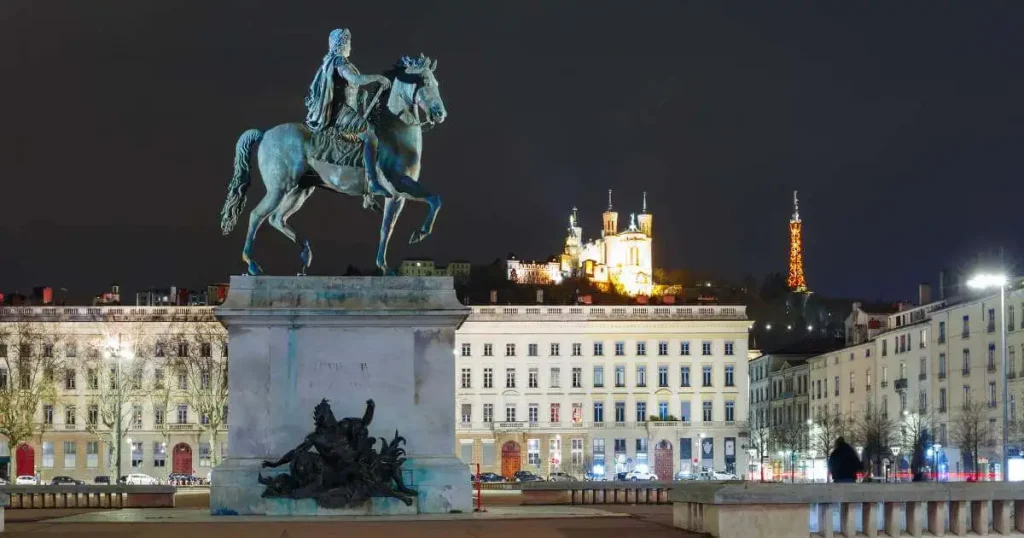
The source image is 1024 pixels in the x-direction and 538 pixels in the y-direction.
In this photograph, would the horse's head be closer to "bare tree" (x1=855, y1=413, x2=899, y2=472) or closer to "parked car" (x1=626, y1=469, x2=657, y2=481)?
"bare tree" (x1=855, y1=413, x2=899, y2=472)

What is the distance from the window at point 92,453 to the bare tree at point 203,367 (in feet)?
24.8

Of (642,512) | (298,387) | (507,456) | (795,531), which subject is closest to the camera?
(795,531)

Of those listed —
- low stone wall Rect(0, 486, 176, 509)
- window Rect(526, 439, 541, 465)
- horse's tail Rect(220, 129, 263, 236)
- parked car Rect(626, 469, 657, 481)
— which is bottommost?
parked car Rect(626, 469, 657, 481)

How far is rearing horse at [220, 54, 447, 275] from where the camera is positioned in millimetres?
31359

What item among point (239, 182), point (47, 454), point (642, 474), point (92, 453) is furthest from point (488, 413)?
point (239, 182)

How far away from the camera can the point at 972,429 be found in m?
89.8

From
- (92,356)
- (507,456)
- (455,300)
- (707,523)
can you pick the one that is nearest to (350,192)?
(455,300)

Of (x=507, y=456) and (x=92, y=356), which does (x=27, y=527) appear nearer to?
(x=92, y=356)

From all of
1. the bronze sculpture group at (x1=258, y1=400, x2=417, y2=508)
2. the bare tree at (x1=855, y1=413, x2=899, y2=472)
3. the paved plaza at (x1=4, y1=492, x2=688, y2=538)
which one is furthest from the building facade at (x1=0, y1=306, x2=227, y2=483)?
the bronze sculpture group at (x1=258, y1=400, x2=417, y2=508)

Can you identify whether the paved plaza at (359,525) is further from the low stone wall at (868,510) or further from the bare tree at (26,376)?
the bare tree at (26,376)

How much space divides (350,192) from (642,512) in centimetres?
786

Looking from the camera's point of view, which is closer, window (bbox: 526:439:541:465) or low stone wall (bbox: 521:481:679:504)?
low stone wall (bbox: 521:481:679:504)

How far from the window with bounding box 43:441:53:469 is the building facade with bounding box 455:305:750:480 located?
99.9 feet

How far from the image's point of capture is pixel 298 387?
30.5m
